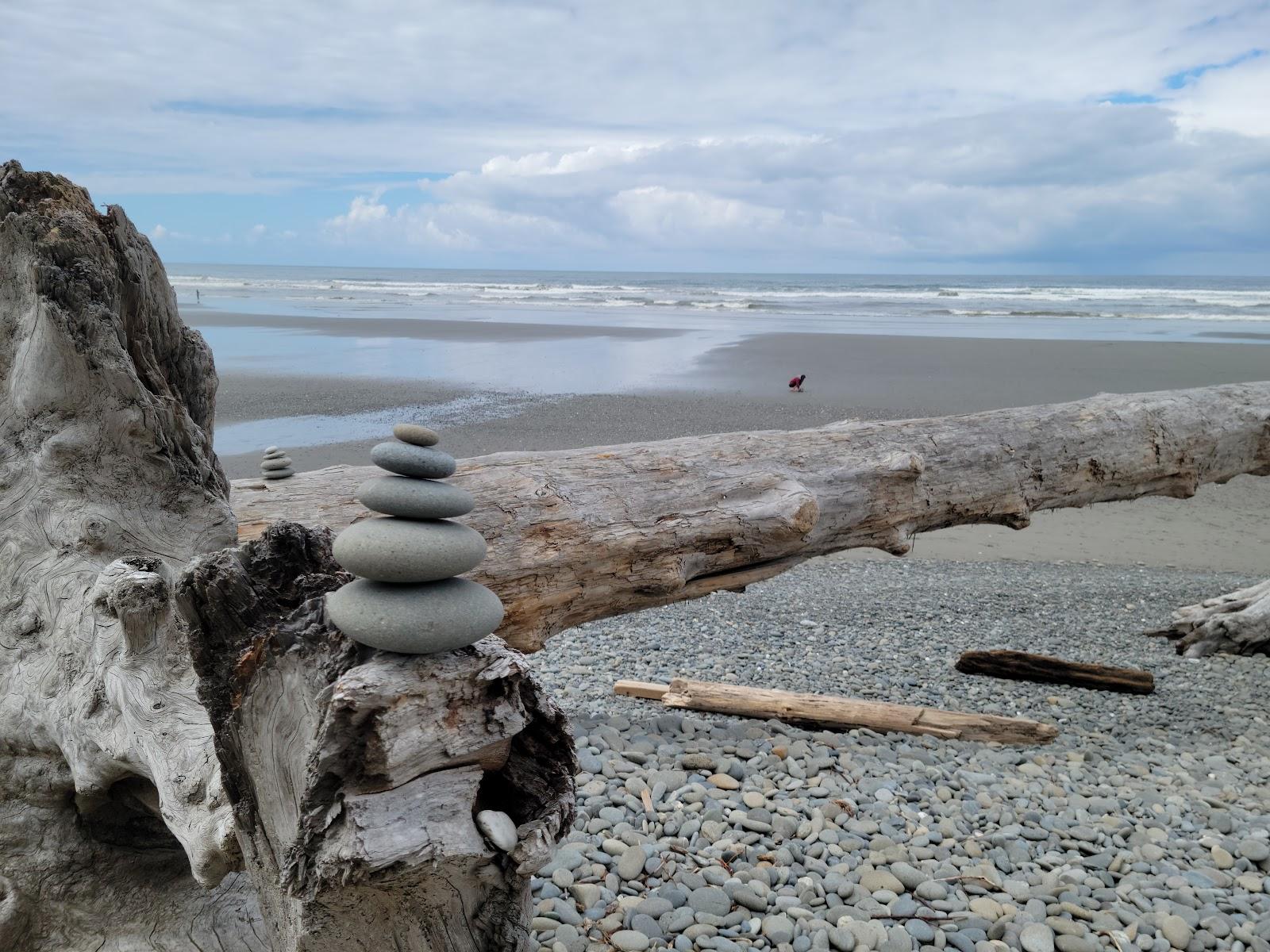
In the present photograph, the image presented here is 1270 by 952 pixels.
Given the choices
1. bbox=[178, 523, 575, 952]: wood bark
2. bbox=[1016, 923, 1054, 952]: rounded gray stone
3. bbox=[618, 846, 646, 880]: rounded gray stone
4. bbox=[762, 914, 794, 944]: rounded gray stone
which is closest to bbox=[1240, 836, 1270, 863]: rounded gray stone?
bbox=[1016, 923, 1054, 952]: rounded gray stone

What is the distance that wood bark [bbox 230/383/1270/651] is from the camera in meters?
3.88

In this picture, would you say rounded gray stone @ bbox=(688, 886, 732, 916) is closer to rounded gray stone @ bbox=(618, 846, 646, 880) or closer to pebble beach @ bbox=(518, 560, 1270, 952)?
pebble beach @ bbox=(518, 560, 1270, 952)

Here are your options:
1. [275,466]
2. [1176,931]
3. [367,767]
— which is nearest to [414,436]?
[367,767]

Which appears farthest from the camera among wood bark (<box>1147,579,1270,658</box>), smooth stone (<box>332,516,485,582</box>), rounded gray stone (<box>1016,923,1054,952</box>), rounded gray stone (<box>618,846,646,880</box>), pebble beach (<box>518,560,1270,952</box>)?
wood bark (<box>1147,579,1270,658</box>)

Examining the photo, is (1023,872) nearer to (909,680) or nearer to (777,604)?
(909,680)

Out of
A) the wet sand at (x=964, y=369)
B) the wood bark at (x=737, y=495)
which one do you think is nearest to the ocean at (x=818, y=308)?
the wet sand at (x=964, y=369)

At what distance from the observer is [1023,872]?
317 cm

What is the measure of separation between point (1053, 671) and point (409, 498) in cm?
446

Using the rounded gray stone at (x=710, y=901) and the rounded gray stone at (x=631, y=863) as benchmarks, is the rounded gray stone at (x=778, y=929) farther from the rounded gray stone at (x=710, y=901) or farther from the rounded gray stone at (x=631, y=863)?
the rounded gray stone at (x=631, y=863)

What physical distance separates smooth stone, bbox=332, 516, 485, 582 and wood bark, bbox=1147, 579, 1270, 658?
550 centimetres

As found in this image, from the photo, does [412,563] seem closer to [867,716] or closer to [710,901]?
[710,901]

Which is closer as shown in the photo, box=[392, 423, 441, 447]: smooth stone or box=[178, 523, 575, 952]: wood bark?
box=[178, 523, 575, 952]: wood bark

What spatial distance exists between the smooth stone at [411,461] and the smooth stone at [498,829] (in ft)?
2.41

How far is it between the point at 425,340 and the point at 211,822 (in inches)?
921
